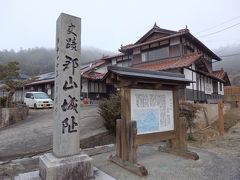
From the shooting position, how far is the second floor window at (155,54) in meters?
19.6

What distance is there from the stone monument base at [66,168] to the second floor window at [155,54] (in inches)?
648

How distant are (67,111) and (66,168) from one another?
121 cm

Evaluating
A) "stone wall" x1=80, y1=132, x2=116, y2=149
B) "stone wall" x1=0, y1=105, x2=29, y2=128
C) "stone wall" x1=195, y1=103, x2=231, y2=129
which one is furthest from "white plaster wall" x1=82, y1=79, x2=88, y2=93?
"stone wall" x1=80, y1=132, x2=116, y2=149

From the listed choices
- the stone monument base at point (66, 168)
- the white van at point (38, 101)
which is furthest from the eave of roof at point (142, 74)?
the white van at point (38, 101)

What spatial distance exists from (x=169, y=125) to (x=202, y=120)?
6.14 metres

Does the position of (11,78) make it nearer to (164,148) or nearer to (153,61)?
(164,148)

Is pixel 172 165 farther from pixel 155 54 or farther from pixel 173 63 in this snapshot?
pixel 155 54

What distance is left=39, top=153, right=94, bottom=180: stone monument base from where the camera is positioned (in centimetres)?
412

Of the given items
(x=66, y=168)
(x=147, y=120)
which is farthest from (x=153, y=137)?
(x=66, y=168)

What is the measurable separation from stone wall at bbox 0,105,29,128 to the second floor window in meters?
13.2

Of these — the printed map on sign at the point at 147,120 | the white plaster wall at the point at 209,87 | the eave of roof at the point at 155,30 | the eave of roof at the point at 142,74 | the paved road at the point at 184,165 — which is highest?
the eave of roof at the point at 155,30

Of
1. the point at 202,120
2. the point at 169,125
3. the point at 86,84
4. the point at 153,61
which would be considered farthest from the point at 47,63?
the point at 169,125

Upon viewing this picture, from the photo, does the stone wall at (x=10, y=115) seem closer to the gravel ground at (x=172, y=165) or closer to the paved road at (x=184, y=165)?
the gravel ground at (x=172, y=165)

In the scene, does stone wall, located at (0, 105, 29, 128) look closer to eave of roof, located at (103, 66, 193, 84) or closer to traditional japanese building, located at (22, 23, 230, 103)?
eave of roof, located at (103, 66, 193, 84)
